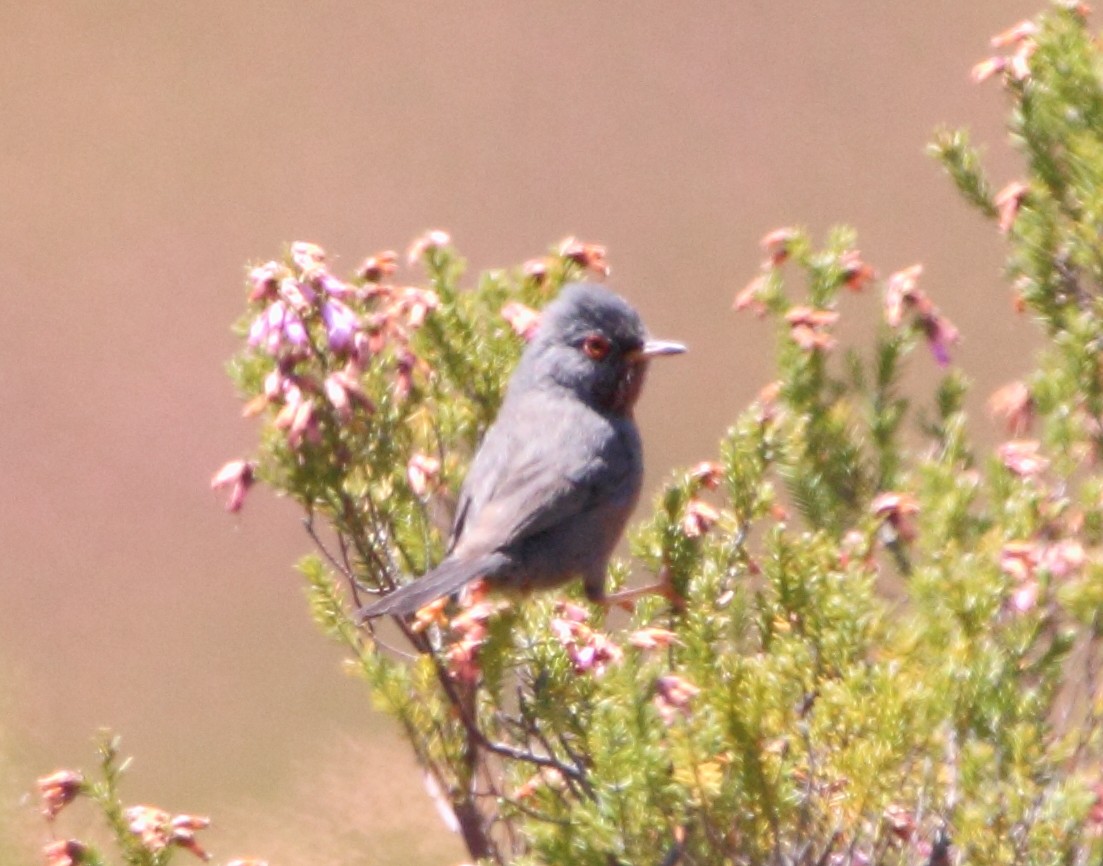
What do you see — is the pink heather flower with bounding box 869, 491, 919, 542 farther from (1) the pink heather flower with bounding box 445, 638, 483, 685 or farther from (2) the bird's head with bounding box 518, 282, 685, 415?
(2) the bird's head with bounding box 518, 282, 685, 415

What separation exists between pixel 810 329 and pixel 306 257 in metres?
1.16

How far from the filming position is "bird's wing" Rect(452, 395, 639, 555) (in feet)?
12.6

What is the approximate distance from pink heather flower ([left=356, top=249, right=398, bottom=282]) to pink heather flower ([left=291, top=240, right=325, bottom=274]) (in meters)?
0.39

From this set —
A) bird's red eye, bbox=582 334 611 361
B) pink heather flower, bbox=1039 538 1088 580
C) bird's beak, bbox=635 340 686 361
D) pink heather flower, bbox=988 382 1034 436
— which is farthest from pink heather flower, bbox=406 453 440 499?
pink heather flower, bbox=1039 538 1088 580

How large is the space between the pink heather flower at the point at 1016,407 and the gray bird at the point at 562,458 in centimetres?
86

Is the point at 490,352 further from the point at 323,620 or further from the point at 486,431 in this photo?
the point at 323,620

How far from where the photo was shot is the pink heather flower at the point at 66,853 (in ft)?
9.86

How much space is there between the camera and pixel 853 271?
3.74 m

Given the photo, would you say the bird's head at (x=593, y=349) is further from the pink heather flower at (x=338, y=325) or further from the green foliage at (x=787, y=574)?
the pink heather flower at (x=338, y=325)

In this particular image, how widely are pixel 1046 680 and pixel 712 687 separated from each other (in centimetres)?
59

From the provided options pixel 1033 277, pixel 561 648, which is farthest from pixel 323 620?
pixel 1033 277

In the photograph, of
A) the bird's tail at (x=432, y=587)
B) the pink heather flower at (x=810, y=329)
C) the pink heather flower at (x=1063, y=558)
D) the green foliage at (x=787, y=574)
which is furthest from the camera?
the pink heather flower at (x=810, y=329)

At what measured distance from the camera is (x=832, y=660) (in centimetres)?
270

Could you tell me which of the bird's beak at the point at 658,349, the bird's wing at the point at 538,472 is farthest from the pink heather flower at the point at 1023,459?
the bird's wing at the point at 538,472
